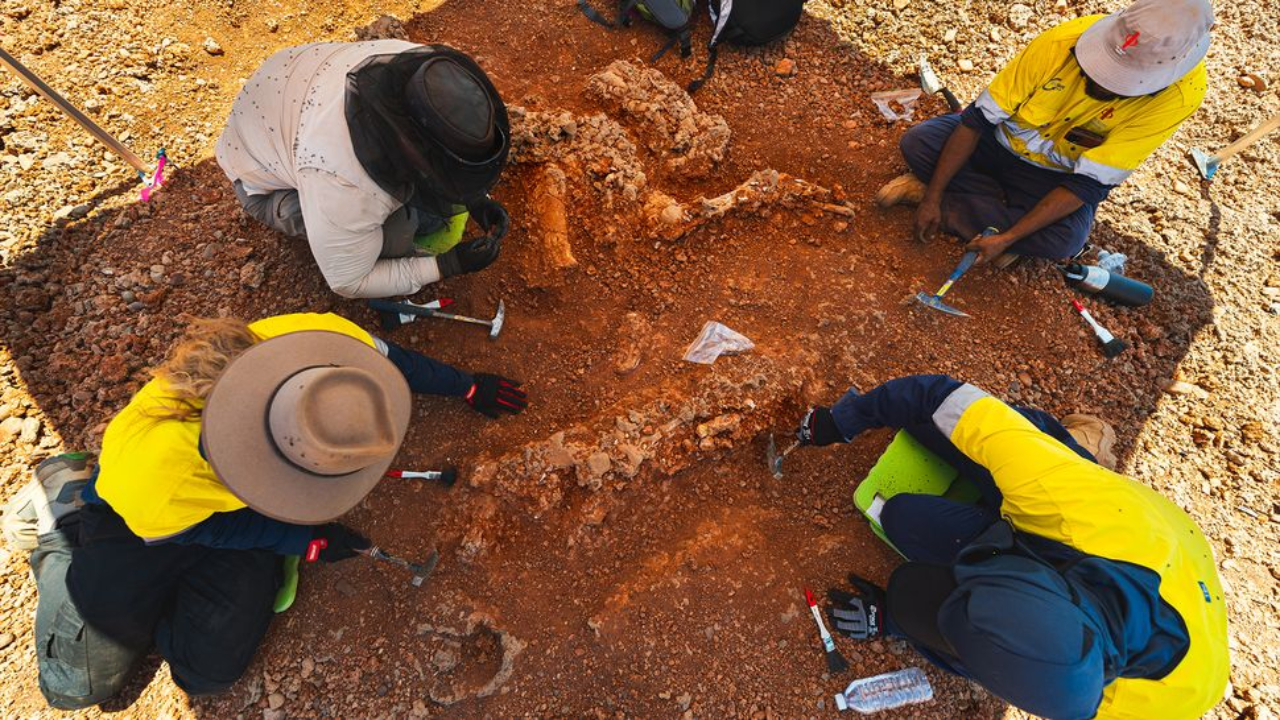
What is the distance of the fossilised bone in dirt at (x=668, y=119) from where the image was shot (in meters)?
3.50

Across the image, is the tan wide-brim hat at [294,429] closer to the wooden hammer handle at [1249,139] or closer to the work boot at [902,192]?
the work boot at [902,192]

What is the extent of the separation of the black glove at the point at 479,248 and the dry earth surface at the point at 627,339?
10.1 inches

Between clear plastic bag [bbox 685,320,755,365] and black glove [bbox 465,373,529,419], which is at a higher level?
clear plastic bag [bbox 685,320,755,365]

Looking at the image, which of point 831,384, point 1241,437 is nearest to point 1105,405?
point 1241,437

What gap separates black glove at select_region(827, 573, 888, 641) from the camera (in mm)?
2533

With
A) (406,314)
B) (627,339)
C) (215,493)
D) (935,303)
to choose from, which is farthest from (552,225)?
(935,303)

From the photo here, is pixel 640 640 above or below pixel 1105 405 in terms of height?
below

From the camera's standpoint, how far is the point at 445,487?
271 centimetres

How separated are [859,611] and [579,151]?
290 cm

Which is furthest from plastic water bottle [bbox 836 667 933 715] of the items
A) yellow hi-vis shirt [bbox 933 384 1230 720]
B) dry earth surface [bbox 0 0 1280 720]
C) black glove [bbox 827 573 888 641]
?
yellow hi-vis shirt [bbox 933 384 1230 720]

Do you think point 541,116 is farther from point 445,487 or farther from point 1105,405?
point 1105,405

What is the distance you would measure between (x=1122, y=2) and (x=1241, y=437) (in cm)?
359

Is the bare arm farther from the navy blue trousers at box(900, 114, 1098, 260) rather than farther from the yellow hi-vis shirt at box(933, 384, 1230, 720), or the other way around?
the yellow hi-vis shirt at box(933, 384, 1230, 720)

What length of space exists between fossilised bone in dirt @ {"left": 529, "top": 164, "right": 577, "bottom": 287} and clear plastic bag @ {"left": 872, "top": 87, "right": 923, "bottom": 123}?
241 cm
